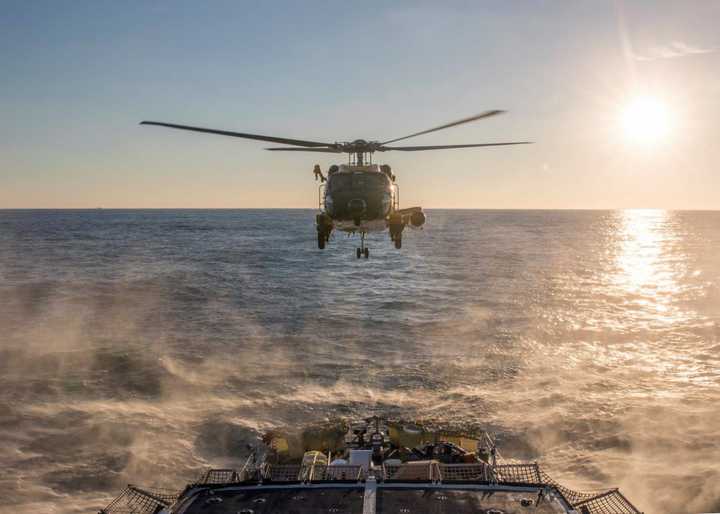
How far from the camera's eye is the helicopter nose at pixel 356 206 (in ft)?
74.4

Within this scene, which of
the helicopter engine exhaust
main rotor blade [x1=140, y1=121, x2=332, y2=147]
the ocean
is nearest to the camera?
main rotor blade [x1=140, y1=121, x2=332, y2=147]

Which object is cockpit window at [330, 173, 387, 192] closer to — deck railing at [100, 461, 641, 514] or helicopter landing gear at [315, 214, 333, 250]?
helicopter landing gear at [315, 214, 333, 250]

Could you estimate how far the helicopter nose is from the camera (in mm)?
22688

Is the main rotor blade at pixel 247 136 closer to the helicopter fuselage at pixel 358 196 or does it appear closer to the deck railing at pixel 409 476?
the helicopter fuselage at pixel 358 196

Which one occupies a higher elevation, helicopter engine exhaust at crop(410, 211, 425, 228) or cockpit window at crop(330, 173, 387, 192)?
cockpit window at crop(330, 173, 387, 192)

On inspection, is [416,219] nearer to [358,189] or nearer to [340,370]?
[358,189]

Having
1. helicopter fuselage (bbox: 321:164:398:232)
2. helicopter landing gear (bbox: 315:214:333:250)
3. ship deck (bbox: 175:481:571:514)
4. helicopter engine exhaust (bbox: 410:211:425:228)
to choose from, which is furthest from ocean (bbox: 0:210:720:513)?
helicopter fuselage (bbox: 321:164:398:232)

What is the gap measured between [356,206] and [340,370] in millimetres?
30159

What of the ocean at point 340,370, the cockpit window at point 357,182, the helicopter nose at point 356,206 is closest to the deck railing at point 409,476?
the ocean at point 340,370

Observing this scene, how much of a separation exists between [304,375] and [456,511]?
29.5 metres

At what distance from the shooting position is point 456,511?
20.6 meters

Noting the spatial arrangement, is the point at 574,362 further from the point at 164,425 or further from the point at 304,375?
the point at 164,425

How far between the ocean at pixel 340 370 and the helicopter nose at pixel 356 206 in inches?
836

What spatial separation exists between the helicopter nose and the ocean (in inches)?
836
